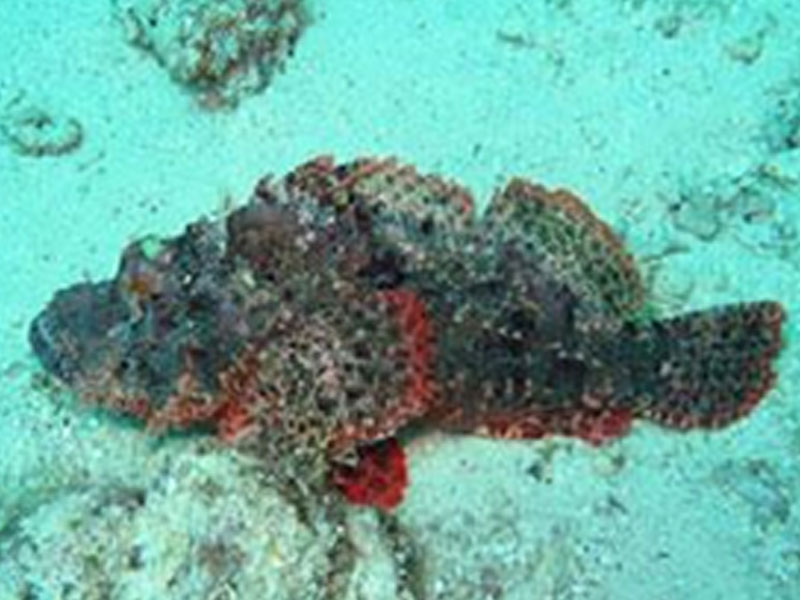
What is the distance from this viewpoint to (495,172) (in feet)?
21.9

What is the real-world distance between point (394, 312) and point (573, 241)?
997 millimetres

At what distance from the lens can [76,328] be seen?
5531 mm

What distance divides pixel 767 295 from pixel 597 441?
114cm

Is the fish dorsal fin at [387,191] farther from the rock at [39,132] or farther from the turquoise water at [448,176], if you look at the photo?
the rock at [39,132]

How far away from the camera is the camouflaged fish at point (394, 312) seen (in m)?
5.24

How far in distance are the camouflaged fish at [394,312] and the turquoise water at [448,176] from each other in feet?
0.62

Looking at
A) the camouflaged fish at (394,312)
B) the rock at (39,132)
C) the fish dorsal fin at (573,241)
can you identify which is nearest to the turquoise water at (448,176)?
the rock at (39,132)

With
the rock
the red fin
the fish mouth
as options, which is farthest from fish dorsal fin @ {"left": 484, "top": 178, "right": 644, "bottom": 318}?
the rock

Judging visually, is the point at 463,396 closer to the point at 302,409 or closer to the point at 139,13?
the point at 302,409

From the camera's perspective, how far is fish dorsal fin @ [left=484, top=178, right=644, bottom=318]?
5547 mm

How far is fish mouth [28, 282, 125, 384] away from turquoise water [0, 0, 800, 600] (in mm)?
404

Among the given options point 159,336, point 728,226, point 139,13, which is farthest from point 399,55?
point 159,336

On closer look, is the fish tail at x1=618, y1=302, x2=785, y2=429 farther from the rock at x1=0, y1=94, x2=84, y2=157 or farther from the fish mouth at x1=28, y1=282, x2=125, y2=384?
the rock at x1=0, y1=94, x2=84, y2=157

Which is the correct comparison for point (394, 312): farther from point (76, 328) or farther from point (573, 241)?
point (76, 328)
